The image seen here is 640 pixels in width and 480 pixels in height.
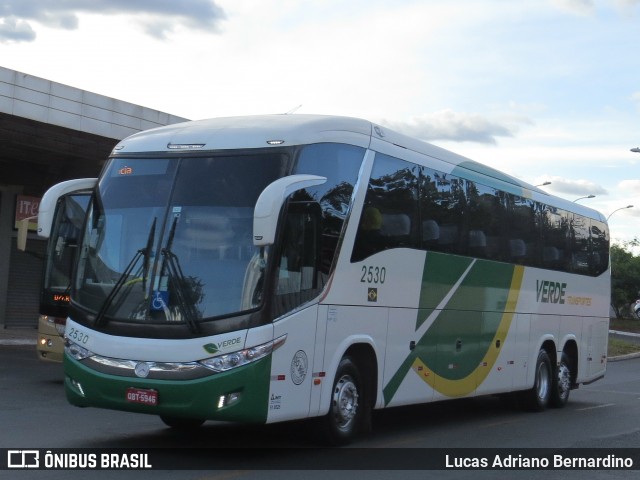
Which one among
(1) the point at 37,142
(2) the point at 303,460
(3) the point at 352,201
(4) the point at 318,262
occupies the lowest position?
(2) the point at 303,460

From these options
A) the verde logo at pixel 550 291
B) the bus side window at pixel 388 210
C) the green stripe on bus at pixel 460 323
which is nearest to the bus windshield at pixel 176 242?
the bus side window at pixel 388 210

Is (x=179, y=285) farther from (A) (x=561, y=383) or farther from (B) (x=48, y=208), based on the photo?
(A) (x=561, y=383)

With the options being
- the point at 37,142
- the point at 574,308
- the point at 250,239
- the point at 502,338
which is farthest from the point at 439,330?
the point at 37,142

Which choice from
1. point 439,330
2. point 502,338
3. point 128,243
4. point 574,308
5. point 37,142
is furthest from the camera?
point 37,142

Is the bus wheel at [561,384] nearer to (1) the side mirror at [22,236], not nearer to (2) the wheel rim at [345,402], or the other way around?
(2) the wheel rim at [345,402]

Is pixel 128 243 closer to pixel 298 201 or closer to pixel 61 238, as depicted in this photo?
pixel 298 201

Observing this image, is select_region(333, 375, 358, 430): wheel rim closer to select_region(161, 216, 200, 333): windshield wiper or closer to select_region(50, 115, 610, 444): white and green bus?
select_region(50, 115, 610, 444): white and green bus

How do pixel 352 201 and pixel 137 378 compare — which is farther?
pixel 352 201

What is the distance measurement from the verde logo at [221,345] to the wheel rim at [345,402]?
1869 mm

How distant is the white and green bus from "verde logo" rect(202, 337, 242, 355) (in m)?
0.01

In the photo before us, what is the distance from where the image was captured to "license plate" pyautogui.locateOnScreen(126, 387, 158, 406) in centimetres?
967

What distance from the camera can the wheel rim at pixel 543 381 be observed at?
701 inches

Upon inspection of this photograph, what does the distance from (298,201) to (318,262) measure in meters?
0.73

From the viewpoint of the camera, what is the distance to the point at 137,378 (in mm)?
9773
